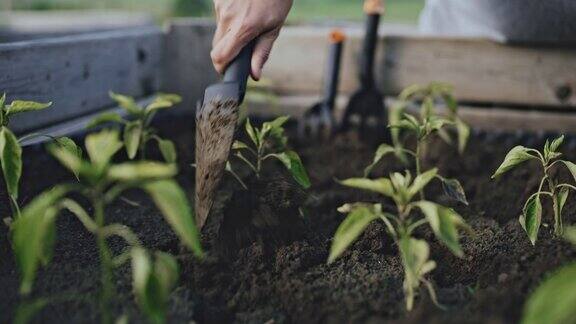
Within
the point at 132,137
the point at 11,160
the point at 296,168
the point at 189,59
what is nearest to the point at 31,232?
the point at 11,160

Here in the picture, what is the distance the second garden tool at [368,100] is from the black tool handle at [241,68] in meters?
1.10

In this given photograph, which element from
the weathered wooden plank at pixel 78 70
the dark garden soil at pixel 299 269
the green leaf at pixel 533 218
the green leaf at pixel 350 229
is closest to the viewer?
the green leaf at pixel 350 229

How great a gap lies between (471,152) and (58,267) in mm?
1807

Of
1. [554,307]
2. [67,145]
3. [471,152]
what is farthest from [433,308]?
[471,152]

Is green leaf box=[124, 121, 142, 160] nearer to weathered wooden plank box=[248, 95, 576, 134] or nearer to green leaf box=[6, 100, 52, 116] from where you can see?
green leaf box=[6, 100, 52, 116]

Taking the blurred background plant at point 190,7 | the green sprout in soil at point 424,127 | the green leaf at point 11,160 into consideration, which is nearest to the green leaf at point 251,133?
the green sprout in soil at point 424,127

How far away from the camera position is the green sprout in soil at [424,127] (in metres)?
1.93

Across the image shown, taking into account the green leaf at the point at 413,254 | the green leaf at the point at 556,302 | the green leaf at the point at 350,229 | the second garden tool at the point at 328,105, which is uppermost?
the green leaf at the point at 556,302

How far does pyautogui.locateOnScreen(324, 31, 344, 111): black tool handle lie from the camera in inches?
117

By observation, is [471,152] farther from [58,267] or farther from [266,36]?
[58,267]

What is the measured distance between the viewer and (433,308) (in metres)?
1.50

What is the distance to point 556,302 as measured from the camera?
1.03 m

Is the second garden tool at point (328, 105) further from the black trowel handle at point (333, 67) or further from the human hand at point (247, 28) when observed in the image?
the human hand at point (247, 28)

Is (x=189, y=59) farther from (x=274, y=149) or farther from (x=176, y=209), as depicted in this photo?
(x=176, y=209)
